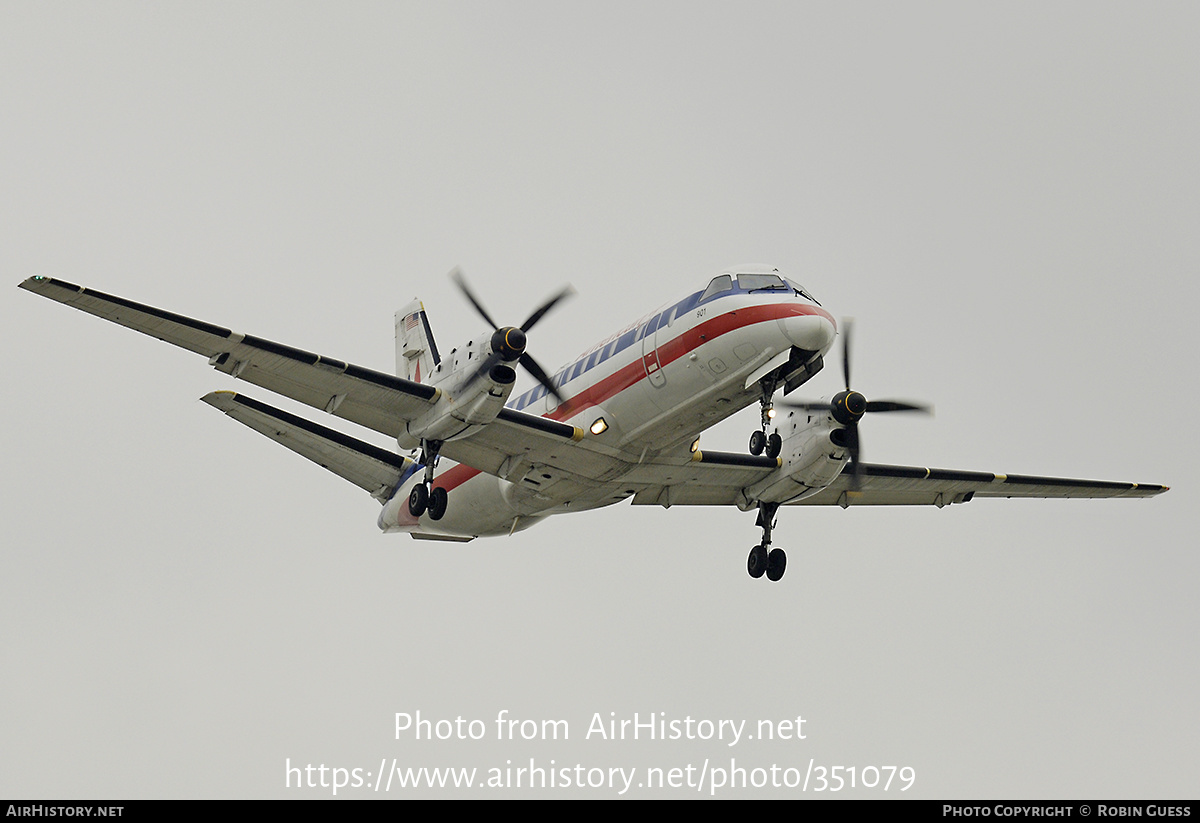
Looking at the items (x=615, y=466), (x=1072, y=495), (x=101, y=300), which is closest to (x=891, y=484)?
(x=1072, y=495)

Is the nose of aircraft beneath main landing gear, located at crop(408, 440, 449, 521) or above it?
above

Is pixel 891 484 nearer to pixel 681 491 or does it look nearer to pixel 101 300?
pixel 681 491

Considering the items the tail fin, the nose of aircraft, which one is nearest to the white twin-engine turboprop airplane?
the nose of aircraft

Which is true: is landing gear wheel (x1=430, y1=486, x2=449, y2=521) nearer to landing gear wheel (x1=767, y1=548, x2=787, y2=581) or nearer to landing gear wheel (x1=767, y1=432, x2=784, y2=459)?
landing gear wheel (x1=767, y1=432, x2=784, y2=459)

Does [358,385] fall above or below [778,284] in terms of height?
below

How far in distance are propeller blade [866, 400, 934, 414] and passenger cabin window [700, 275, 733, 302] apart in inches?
177

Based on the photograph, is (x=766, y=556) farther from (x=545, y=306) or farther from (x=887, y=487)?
(x=545, y=306)

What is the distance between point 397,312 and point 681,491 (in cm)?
911

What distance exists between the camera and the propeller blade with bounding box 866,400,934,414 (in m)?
23.5

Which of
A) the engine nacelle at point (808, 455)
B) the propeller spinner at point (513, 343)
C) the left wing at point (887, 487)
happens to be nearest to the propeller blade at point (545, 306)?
the propeller spinner at point (513, 343)

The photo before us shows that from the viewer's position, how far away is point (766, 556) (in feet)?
86.4

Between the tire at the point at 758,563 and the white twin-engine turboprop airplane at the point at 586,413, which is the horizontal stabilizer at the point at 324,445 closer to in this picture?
the white twin-engine turboprop airplane at the point at 586,413

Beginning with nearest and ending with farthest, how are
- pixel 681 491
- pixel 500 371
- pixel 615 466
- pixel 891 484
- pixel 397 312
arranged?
pixel 500 371 < pixel 615 466 < pixel 681 491 < pixel 891 484 < pixel 397 312

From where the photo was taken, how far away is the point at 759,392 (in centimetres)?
2088
